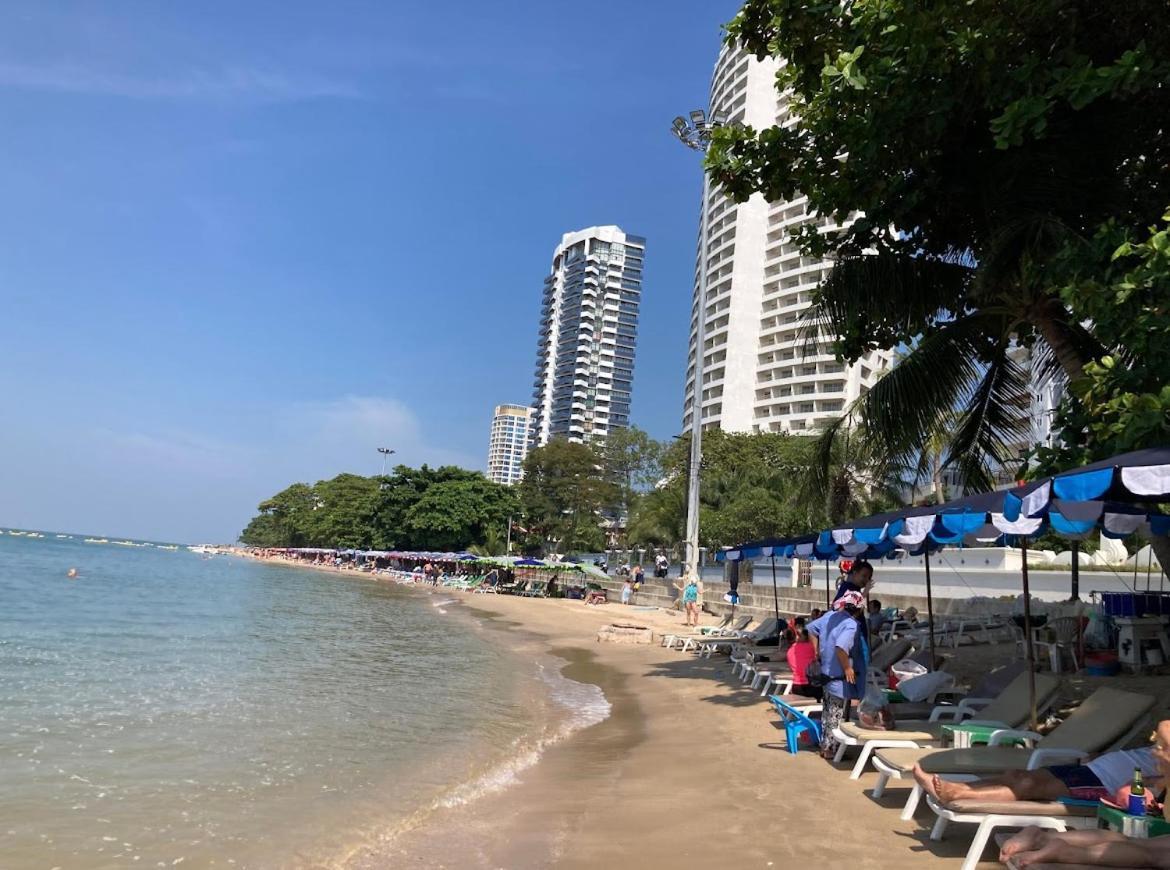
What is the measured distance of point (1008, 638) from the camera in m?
14.7

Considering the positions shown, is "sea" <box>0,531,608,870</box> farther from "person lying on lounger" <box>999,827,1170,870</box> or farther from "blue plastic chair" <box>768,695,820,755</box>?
"person lying on lounger" <box>999,827,1170,870</box>

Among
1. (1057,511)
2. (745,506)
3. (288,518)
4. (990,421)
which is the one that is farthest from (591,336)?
(1057,511)

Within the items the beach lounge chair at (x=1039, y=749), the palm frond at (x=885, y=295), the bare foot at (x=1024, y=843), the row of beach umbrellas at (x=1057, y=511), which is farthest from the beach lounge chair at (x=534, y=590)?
the bare foot at (x=1024, y=843)

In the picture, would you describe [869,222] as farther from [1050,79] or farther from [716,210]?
[716,210]

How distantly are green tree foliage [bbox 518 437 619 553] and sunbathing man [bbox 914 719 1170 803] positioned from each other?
58.3m

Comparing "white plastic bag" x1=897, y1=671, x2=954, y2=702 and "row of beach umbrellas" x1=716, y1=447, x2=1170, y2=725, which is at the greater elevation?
"row of beach umbrellas" x1=716, y1=447, x2=1170, y2=725

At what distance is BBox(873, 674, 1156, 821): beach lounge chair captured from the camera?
4.52 m

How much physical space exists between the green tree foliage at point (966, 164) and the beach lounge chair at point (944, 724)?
2.22 meters

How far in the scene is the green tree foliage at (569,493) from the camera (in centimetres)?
6275

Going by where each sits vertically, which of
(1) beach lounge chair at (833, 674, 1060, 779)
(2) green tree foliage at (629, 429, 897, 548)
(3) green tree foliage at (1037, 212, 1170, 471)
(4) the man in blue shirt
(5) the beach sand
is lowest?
(5) the beach sand

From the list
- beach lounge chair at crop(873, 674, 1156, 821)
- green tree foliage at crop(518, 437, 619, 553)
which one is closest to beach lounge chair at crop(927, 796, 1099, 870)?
beach lounge chair at crop(873, 674, 1156, 821)

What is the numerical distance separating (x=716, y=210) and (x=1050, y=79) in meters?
93.1

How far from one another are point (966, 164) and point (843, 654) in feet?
18.1

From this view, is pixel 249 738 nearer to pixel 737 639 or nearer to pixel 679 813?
pixel 679 813
